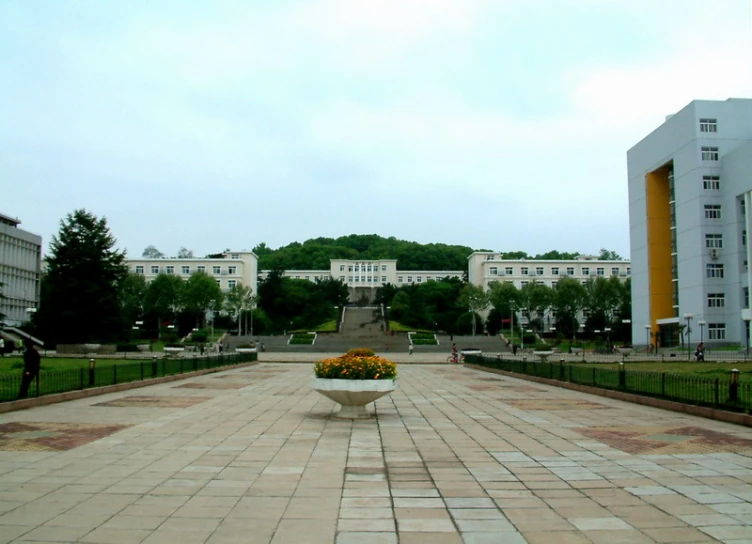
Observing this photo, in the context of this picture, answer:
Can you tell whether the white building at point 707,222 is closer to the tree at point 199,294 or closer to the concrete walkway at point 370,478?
the concrete walkway at point 370,478

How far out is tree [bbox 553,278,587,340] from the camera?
256ft

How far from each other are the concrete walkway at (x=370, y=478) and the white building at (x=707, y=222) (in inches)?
1741

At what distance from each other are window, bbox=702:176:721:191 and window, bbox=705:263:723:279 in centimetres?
621

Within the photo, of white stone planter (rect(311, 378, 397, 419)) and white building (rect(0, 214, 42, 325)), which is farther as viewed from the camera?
white building (rect(0, 214, 42, 325))

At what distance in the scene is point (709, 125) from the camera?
→ 54219 mm

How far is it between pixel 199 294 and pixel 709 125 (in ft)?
177

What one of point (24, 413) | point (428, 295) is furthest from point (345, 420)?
point (428, 295)

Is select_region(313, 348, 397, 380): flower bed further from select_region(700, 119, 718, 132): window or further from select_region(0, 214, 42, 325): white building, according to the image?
select_region(0, 214, 42, 325): white building

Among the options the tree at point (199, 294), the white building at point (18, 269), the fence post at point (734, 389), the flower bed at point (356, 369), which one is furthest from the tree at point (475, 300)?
the flower bed at point (356, 369)

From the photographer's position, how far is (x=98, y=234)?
2206 inches

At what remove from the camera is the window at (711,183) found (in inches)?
2126

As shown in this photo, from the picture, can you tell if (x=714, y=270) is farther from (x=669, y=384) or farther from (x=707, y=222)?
(x=669, y=384)

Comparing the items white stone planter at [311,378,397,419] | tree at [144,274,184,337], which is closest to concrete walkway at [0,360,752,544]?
white stone planter at [311,378,397,419]

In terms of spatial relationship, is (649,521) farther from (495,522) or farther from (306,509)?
(306,509)
